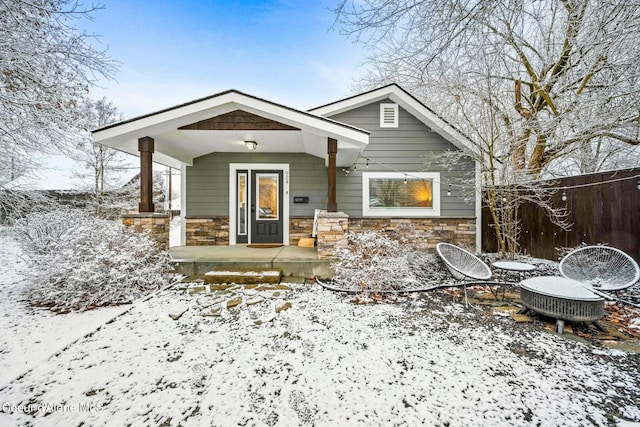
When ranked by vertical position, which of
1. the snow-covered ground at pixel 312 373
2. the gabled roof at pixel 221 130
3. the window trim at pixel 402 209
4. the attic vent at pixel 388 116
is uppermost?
the attic vent at pixel 388 116

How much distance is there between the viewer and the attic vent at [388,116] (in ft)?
22.8

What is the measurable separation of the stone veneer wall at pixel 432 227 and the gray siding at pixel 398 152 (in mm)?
217

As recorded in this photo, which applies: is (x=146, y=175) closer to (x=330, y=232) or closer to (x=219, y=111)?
(x=219, y=111)

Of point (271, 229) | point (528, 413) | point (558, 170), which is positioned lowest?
point (528, 413)

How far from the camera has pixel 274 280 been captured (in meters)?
4.35

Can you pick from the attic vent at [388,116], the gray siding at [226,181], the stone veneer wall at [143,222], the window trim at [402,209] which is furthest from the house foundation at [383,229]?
the attic vent at [388,116]

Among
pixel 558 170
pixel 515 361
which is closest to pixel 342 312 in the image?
pixel 515 361

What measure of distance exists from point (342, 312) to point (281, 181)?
448cm

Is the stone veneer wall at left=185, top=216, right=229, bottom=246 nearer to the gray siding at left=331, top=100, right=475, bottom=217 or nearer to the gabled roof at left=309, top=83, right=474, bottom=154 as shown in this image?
the gray siding at left=331, top=100, right=475, bottom=217

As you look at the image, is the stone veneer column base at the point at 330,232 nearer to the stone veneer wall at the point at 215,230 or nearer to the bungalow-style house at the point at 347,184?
the bungalow-style house at the point at 347,184

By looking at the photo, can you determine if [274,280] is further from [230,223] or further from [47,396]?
[230,223]

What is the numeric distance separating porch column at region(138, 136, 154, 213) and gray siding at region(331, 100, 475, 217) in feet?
13.9

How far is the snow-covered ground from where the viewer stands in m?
1.71

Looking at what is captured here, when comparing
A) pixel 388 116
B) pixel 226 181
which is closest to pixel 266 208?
pixel 226 181
